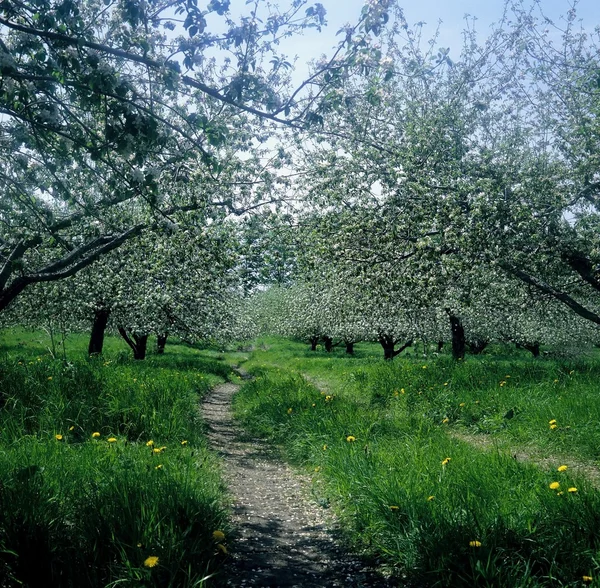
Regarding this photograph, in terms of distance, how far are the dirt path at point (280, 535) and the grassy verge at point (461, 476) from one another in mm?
254

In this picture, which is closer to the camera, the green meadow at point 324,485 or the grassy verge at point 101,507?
the grassy verge at point 101,507

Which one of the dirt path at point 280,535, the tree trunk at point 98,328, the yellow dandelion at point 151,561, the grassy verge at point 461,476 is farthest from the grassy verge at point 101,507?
the tree trunk at point 98,328

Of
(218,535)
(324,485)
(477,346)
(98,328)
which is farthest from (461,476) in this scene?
(477,346)

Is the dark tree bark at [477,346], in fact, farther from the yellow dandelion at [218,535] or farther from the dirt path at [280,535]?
the yellow dandelion at [218,535]

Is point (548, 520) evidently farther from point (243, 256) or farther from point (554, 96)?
point (554, 96)

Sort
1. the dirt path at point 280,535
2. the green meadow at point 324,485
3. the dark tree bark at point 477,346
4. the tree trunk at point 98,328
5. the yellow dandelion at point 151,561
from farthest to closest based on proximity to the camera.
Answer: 1. the dark tree bark at point 477,346
2. the tree trunk at point 98,328
3. the dirt path at point 280,535
4. the green meadow at point 324,485
5. the yellow dandelion at point 151,561

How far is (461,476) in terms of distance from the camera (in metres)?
5.35

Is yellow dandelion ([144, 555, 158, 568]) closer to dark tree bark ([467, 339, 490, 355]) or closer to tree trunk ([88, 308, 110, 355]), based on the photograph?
tree trunk ([88, 308, 110, 355])

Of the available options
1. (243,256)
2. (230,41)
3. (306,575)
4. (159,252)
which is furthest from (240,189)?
(306,575)

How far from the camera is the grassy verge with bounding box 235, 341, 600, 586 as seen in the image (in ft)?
12.7

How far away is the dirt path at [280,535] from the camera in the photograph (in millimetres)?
4215

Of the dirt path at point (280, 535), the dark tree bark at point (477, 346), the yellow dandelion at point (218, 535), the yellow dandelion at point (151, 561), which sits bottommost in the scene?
the dirt path at point (280, 535)

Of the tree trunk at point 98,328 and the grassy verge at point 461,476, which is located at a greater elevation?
the tree trunk at point 98,328

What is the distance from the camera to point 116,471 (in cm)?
511
